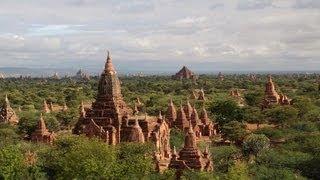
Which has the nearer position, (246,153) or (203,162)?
(203,162)

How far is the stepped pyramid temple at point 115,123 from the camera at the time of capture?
4916 centimetres

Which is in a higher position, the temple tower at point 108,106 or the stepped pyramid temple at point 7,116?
the temple tower at point 108,106

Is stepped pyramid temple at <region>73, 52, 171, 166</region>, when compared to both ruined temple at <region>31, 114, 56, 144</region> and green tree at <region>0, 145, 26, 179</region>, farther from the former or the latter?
green tree at <region>0, 145, 26, 179</region>

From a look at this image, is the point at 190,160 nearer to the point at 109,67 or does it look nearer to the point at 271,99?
the point at 109,67

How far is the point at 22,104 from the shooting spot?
367 ft

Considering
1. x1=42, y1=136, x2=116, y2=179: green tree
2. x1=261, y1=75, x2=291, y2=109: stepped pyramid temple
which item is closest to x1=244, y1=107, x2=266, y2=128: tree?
x1=261, y1=75, x2=291, y2=109: stepped pyramid temple

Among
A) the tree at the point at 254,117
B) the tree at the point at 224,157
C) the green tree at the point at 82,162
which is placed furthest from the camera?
the tree at the point at 254,117

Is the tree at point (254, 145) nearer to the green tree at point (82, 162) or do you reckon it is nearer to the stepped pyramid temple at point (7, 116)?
the green tree at point (82, 162)

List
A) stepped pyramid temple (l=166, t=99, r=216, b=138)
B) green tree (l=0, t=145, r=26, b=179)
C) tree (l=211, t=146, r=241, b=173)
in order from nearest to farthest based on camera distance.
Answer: green tree (l=0, t=145, r=26, b=179) < tree (l=211, t=146, r=241, b=173) < stepped pyramid temple (l=166, t=99, r=216, b=138)

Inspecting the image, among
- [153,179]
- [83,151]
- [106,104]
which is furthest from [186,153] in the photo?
[106,104]

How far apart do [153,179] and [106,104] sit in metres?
18.2

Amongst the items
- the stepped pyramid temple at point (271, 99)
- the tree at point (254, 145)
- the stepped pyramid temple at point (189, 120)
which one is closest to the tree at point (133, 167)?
the tree at point (254, 145)

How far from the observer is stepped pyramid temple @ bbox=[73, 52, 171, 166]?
161 ft

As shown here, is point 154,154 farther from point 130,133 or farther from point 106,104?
point 106,104
